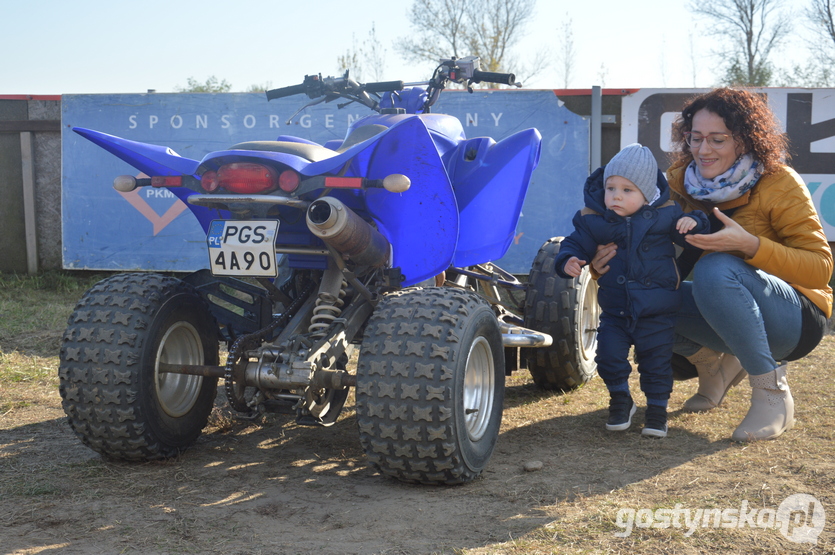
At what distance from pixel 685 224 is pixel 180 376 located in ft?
7.16

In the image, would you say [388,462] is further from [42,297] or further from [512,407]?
[42,297]

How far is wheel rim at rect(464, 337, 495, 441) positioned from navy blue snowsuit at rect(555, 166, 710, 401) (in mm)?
648

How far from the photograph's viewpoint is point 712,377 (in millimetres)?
3789

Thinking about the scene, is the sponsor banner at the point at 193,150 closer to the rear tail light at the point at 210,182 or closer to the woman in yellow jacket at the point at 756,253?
the woman in yellow jacket at the point at 756,253

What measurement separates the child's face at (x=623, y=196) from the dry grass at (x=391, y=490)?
1.01 m

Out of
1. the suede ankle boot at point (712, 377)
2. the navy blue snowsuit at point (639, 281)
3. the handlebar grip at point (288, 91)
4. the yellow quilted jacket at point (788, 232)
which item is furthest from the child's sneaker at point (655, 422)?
the handlebar grip at point (288, 91)

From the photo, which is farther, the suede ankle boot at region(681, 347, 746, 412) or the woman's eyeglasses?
the suede ankle boot at region(681, 347, 746, 412)

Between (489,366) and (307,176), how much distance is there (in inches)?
40.1

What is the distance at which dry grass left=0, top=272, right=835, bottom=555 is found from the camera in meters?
2.19

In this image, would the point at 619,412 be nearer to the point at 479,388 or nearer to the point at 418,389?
the point at 479,388

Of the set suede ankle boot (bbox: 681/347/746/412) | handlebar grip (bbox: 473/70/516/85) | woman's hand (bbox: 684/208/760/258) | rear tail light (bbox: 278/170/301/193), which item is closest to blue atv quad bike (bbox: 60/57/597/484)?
rear tail light (bbox: 278/170/301/193)

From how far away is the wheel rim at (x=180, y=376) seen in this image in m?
3.05

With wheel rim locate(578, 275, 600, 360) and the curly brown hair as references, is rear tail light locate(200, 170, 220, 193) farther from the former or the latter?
wheel rim locate(578, 275, 600, 360)

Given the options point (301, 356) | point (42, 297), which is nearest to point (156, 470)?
point (301, 356)
